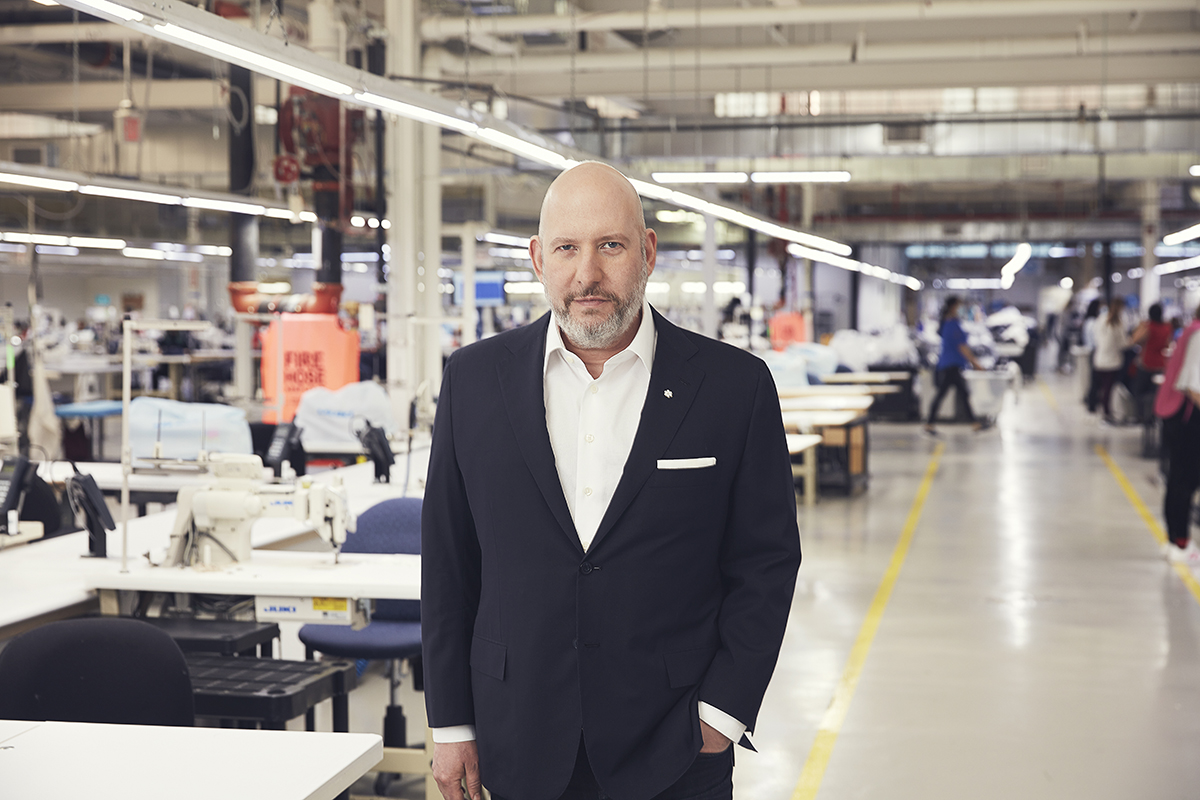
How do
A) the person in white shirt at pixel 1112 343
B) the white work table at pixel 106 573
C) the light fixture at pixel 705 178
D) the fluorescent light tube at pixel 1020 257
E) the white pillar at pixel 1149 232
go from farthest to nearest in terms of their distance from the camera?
the white pillar at pixel 1149 232 → the fluorescent light tube at pixel 1020 257 → the person in white shirt at pixel 1112 343 → the light fixture at pixel 705 178 → the white work table at pixel 106 573

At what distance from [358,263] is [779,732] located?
24.5 m

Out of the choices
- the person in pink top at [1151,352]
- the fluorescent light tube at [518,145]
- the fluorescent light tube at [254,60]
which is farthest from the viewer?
the person in pink top at [1151,352]

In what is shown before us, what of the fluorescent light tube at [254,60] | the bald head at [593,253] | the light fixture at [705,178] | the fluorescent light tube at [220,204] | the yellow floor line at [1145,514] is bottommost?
the yellow floor line at [1145,514]

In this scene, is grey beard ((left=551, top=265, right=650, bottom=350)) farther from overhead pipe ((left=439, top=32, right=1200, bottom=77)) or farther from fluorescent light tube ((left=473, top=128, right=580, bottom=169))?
overhead pipe ((left=439, top=32, right=1200, bottom=77))

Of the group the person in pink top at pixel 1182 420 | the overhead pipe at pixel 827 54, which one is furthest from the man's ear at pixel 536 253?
the overhead pipe at pixel 827 54

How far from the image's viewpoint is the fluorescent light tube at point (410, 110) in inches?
174

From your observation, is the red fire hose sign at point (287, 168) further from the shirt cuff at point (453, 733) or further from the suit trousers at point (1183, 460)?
the shirt cuff at point (453, 733)

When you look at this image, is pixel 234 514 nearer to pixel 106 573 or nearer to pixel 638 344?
pixel 106 573

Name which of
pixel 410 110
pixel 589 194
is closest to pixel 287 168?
pixel 410 110

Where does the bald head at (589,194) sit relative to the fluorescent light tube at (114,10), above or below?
below

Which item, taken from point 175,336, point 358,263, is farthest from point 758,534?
point 358,263

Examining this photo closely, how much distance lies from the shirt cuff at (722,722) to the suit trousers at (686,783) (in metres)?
0.06

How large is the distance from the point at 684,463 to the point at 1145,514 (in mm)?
8141

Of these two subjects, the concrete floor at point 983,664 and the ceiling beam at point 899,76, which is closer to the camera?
the concrete floor at point 983,664
